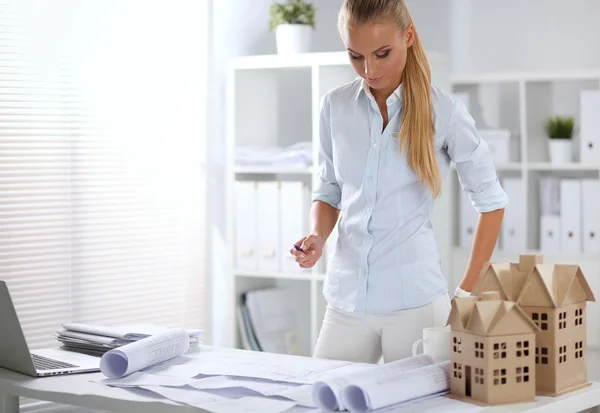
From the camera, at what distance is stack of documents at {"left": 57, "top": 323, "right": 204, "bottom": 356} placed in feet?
6.81

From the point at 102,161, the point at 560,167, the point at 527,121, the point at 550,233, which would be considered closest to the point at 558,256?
the point at 550,233

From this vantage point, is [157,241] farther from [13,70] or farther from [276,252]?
[13,70]

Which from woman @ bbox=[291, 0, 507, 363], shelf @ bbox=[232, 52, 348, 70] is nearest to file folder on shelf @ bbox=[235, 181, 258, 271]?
shelf @ bbox=[232, 52, 348, 70]

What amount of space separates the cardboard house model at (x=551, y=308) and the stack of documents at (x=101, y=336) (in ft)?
2.56

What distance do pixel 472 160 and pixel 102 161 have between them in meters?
1.69

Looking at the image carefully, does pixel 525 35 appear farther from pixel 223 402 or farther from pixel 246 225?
pixel 223 402

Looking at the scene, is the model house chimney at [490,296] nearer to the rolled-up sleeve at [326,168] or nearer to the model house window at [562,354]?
the model house window at [562,354]

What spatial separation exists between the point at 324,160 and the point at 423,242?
0.31 meters

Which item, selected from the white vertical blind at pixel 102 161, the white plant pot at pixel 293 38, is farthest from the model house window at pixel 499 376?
the white plant pot at pixel 293 38

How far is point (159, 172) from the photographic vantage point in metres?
3.62

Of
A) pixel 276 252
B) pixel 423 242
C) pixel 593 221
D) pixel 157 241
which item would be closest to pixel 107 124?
pixel 157 241

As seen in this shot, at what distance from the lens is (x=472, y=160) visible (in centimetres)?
209

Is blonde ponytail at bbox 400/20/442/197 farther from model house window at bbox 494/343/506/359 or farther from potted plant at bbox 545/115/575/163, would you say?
potted plant at bbox 545/115/575/163

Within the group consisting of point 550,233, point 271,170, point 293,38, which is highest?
point 293,38
